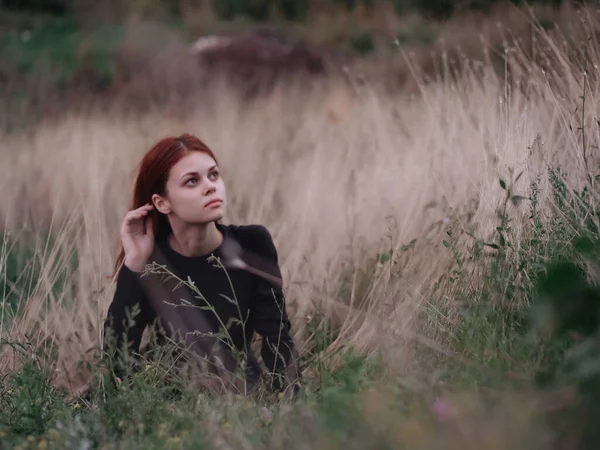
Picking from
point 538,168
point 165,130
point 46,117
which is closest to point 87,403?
point 538,168

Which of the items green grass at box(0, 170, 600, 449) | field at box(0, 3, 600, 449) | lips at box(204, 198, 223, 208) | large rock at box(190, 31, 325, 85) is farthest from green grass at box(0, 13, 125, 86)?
green grass at box(0, 170, 600, 449)

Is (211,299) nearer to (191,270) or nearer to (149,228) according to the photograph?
(191,270)

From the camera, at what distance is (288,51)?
11023 mm

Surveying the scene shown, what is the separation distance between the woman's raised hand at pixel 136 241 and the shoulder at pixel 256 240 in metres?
0.30

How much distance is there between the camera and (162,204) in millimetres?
3244

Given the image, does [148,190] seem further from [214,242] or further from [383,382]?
[383,382]

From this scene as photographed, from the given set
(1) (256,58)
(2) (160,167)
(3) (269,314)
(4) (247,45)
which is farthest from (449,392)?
(4) (247,45)

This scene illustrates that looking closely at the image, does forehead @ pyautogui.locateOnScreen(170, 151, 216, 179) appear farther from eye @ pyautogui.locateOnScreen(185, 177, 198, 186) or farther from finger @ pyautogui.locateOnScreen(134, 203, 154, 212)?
finger @ pyautogui.locateOnScreen(134, 203, 154, 212)

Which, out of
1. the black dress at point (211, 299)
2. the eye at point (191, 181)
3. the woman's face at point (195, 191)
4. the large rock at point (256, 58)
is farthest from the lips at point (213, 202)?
the large rock at point (256, 58)

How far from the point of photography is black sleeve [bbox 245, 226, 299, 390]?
3268 mm

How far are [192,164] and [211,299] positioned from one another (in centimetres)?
51

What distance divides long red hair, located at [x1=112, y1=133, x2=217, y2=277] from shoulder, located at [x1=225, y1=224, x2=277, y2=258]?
0.88ft

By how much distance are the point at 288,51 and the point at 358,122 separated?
4.98m

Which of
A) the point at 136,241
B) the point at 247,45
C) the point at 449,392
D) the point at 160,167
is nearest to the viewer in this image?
the point at 449,392
